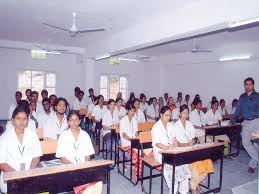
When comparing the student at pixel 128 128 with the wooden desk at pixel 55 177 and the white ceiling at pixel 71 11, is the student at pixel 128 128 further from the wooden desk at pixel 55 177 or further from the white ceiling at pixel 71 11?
the white ceiling at pixel 71 11

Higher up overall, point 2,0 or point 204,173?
point 2,0

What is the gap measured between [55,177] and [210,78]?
32.2 ft

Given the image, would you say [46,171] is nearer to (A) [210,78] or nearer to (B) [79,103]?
(B) [79,103]

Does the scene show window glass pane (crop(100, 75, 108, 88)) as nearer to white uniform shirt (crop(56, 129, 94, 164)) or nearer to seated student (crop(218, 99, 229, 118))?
seated student (crop(218, 99, 229, 118))

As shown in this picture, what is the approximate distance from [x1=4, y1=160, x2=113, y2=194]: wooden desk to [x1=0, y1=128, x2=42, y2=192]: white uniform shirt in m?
0.49

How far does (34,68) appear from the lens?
1163 cm

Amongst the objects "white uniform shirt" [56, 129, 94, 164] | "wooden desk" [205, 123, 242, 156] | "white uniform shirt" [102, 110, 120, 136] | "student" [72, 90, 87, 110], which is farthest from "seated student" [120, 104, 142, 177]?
"student" [72, 90, 87, 110]

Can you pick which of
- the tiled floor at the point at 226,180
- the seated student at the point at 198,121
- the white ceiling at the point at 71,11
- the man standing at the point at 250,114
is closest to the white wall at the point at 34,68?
the white ceiling at the point at 71,11

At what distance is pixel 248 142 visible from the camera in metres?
5.15

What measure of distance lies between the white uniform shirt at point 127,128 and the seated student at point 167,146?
1175 mm

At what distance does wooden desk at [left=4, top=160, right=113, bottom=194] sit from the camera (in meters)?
2.41

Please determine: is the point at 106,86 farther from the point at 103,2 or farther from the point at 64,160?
the point at 64,160

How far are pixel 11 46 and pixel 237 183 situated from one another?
364 inches

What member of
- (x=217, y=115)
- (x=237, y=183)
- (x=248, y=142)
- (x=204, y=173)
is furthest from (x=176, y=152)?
(x=217, y=115)
